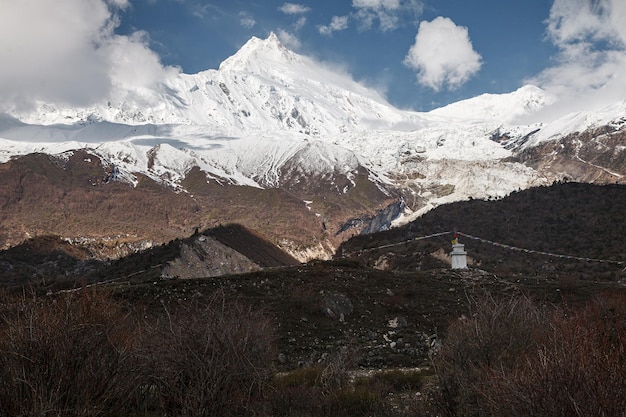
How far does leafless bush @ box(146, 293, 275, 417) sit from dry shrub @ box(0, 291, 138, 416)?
21.8 inches

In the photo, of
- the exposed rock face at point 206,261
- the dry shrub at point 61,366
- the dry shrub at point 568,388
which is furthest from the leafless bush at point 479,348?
the exposed rock face at point 206,261

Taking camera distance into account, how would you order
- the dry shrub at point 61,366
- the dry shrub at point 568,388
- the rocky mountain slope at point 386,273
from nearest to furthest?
the dry shrub at point 568,388
the dry shrub at point 61,366
the rocky mountain slope at point 386,273

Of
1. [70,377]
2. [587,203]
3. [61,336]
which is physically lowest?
[70,377]

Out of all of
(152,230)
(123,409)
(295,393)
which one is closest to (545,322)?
(295,393)

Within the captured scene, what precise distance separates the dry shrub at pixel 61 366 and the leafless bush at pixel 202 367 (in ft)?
1.82

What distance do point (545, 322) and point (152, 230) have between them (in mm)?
121711

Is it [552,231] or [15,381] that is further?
[552,231]

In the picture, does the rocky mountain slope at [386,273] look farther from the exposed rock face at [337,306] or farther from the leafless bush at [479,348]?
the leafless bush at [479,348]

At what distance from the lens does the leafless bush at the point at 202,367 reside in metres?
6.45

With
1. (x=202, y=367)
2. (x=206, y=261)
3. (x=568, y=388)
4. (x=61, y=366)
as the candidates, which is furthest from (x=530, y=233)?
(x=61, y=366)

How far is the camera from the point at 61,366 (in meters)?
5.66

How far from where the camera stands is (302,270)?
29.0m

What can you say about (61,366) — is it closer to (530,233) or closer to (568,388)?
(568,388)

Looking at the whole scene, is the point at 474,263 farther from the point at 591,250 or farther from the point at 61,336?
the point at 61,336
